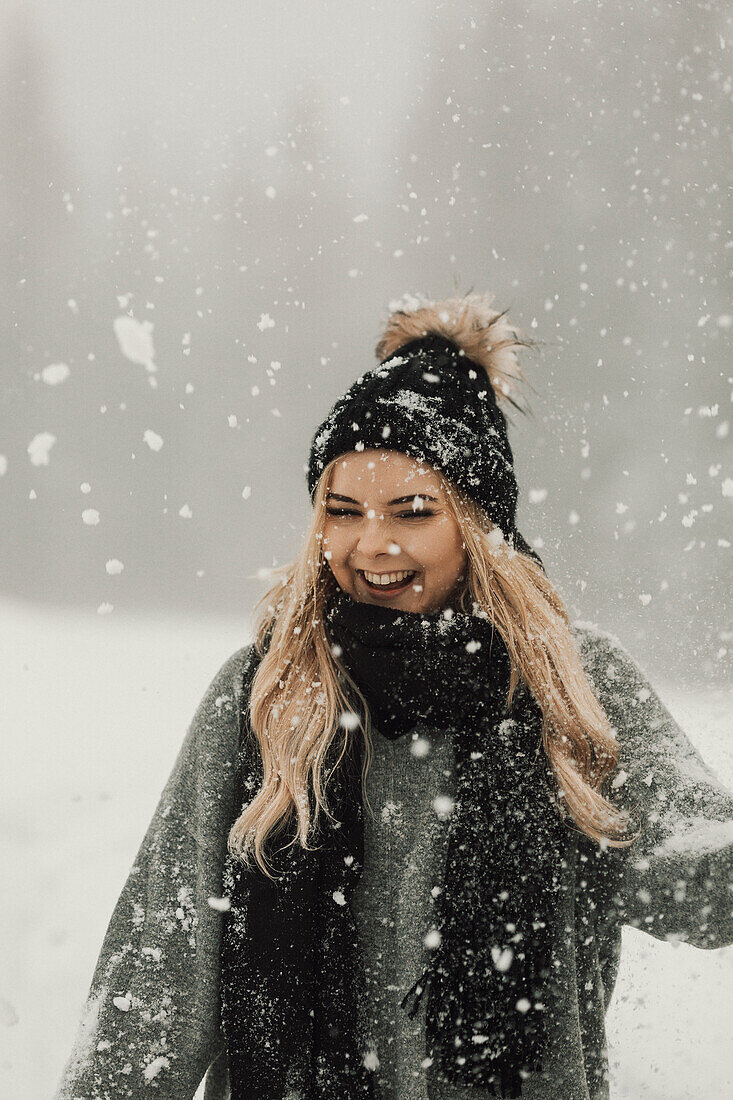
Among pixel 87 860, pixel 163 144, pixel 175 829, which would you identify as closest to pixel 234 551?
pixel 163 144

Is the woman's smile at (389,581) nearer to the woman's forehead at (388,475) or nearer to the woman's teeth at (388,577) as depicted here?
the woman's teeth at (388,577)

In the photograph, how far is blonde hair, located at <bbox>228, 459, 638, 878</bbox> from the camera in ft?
4.09

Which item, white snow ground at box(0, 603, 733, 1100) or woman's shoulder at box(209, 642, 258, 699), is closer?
woman's shoulder at box(209, 642, 258, 699)

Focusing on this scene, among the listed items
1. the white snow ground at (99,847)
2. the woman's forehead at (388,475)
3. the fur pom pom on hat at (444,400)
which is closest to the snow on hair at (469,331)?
the fur pom pom on hat at (444,400)

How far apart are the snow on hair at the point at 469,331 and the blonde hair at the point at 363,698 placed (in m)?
0.27

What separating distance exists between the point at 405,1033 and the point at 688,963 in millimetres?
2191

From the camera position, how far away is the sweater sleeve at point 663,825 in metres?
1.16

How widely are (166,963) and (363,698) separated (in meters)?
0.48

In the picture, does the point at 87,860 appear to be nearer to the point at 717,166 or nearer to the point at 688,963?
the point at 688,963

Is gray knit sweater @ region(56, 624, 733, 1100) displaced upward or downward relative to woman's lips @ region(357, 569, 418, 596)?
downward

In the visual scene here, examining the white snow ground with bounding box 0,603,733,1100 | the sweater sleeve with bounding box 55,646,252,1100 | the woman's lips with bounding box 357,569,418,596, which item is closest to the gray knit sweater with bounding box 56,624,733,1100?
the sweater sleeve with bounding box 55,646,252,1100

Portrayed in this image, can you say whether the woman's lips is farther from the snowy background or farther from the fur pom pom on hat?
the snowy background

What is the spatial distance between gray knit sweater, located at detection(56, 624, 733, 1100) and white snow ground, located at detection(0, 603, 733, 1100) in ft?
3.70

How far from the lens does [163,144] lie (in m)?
4.96
